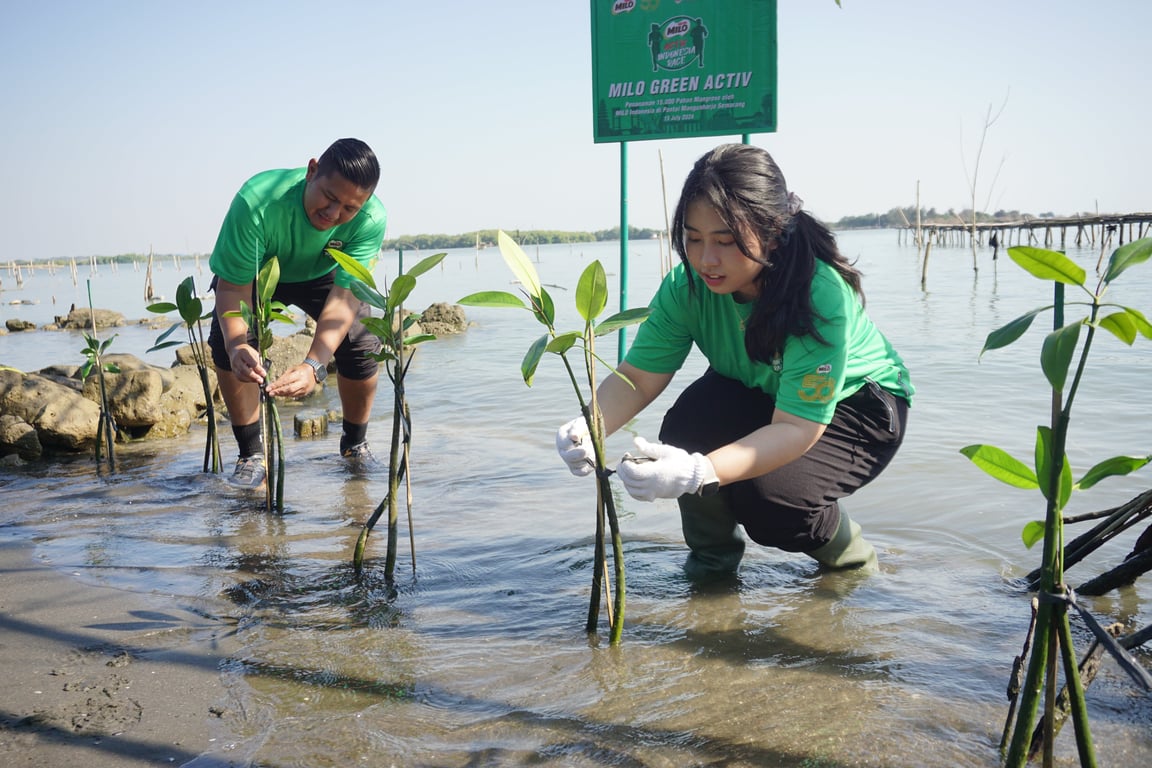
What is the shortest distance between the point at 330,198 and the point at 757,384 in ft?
5.97

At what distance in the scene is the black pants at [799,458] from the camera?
90.8 inches

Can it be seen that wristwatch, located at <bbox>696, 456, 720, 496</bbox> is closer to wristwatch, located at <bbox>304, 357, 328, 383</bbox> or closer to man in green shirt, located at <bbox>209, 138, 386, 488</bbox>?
man in green shirt, located at <bbox>209, 138, 386, 488</bbox>

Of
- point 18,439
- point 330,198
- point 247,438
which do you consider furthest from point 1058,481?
point 18,439

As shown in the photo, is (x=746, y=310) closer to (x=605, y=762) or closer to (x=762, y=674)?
(x=762, y=674)

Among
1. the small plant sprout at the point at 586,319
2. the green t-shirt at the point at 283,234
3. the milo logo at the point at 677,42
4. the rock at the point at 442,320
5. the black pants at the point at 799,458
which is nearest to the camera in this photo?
the small plant sprout at the point at 586,319

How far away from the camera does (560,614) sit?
7.64 ft

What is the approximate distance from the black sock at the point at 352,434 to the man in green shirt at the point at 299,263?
0.22 metres

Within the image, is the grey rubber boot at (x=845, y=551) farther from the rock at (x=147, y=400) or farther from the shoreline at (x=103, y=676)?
the rock at (x=147, y=400)

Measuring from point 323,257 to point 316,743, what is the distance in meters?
2.50

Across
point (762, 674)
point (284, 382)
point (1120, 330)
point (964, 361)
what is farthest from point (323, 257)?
point (964, 361)

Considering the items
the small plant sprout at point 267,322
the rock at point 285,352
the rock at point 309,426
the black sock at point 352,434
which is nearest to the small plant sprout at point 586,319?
the small plant sprout at point 267,322

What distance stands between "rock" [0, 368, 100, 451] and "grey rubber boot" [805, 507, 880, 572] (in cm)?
390

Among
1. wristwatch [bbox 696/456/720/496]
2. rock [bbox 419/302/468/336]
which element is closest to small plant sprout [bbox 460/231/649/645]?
wristwatch [bbox 696/456/720/496]

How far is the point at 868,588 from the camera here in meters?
2.50
